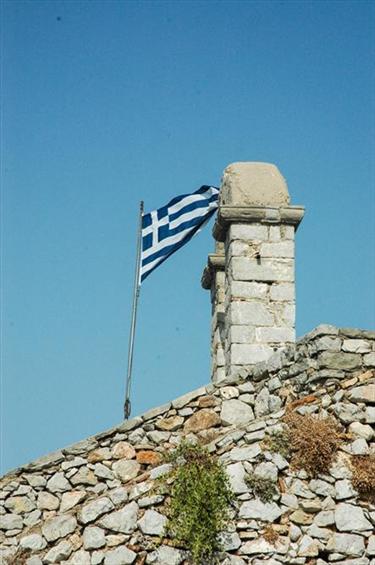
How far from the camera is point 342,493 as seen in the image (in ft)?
29.1

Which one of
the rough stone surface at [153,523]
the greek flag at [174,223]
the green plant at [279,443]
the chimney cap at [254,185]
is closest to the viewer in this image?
the rough stone surface at [153,523]

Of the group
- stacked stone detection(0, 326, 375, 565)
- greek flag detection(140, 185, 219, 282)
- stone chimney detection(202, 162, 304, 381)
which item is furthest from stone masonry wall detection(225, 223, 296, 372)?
stacked stone detection(0, 326, 375, 565)

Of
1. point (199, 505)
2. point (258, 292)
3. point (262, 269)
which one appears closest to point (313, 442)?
point (199, 505)

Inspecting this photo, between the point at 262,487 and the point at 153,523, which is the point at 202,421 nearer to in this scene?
the point at 262,487

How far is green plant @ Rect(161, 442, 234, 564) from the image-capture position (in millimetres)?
8594

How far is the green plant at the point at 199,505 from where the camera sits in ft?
28.2

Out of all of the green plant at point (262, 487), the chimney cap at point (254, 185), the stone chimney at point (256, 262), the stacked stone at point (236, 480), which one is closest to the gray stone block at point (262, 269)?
the stone chimney at point (256, 262)

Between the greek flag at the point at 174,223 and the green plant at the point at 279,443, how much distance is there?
4.93 metres

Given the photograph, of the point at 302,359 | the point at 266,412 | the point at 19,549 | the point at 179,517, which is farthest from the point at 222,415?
the point at 19,549

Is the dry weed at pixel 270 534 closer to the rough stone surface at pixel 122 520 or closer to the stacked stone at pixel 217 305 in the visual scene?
the rough stone surface at pixel 122 520

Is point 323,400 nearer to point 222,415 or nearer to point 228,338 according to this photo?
point 222,415

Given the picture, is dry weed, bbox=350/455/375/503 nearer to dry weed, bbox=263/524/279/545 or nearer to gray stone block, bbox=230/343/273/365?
dry weed, bbox=263/524/279/545

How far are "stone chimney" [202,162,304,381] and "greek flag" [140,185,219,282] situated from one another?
870 millimetres

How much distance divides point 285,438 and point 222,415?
4.96ft
